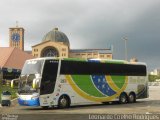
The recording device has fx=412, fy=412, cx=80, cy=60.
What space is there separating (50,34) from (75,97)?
13575 cm

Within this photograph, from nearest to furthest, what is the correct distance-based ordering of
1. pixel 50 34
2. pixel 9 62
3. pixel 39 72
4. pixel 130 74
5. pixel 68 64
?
pixel 39 72, pixel 68 64, pixel 130 74, pixel 9 62, pixel 50 34

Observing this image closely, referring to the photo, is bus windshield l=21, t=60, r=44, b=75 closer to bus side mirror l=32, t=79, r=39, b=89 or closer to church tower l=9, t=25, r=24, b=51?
bus side mirror l=32, t=79, r=39, b=89

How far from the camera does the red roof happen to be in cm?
8731

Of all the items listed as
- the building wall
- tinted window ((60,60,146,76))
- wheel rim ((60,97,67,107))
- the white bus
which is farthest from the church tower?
wheel rim ((60,97,67,107))

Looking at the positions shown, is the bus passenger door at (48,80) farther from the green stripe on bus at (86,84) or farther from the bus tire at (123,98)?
the bus tire at (123,98)

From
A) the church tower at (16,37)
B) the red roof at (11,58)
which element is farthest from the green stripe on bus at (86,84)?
the church tower at (16,37)

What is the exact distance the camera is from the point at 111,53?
541ft

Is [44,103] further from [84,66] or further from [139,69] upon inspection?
[139,69]

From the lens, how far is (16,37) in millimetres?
162000

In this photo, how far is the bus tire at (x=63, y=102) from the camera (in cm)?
2522

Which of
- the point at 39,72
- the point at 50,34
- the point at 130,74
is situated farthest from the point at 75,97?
the point at 50,34

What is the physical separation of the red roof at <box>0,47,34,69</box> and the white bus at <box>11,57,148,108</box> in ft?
187

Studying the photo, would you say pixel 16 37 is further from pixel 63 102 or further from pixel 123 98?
pixel 63 102

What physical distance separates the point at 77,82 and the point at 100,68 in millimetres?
2542
